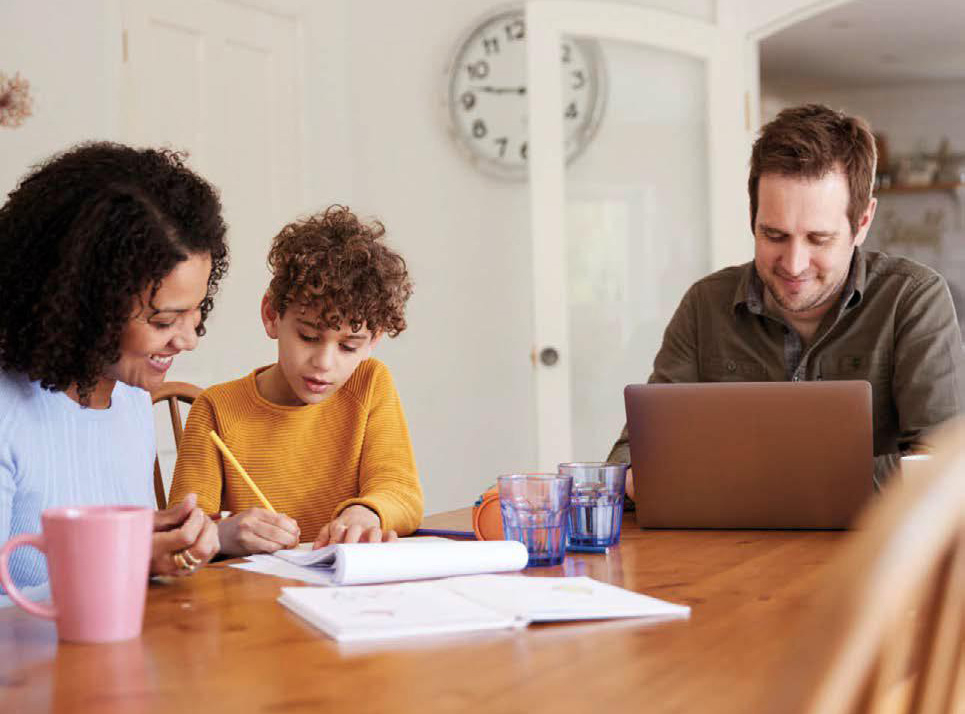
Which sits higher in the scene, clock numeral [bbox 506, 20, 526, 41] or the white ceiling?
the white ceiling

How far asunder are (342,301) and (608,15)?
2.43 metres

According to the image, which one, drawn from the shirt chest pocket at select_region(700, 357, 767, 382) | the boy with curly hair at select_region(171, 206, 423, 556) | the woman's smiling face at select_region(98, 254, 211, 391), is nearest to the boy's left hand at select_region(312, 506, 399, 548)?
the boy with curly hair at select_region(171, 206, 423, 556)

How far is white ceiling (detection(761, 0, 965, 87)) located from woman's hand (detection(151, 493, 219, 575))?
4.38 meters

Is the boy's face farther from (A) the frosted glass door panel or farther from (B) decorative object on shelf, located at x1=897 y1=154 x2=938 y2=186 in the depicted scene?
(B) decorative object on shelf, located at x1=897 y1=154 x2=938 y2=186

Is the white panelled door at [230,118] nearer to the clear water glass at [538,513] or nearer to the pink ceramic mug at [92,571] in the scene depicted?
the clear water glass at [538,513]

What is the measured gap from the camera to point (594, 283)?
3844mm

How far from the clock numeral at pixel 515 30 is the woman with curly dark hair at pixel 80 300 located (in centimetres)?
300

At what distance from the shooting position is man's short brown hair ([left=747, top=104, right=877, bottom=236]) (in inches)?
72.4

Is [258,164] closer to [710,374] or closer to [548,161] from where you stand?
[548,161]

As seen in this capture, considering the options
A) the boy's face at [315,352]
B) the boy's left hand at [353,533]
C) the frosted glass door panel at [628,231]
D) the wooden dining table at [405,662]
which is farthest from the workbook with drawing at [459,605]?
the frosted glass door panel at [628,231]

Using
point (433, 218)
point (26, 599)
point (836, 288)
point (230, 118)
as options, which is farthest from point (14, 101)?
point (26, 599)

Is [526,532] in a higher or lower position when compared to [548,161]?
lower

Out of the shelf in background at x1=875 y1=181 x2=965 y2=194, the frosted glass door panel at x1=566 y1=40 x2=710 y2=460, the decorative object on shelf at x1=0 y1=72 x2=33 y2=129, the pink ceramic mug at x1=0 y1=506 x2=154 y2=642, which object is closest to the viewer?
the pink ceramic mug at x1=0 y1=506 x2=154 y2=642

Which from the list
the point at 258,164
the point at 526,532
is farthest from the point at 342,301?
the point at 258,164
